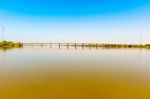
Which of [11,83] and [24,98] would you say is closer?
[24,98]

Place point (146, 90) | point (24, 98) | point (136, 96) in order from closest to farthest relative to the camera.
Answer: point (24, 98)
point (136, 96)
point (146, 90)

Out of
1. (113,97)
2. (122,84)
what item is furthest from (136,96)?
(122,84)

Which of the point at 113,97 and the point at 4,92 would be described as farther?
the point at 4,92

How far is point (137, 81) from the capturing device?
8.55 meters

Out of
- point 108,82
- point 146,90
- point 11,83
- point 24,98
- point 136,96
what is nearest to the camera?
point 24,98

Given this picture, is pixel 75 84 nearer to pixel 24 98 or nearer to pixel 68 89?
pixel 68 89

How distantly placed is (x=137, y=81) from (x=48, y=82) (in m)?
3.93

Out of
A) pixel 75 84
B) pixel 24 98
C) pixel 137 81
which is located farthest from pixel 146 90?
pixel 24 98

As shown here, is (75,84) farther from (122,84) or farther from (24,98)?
(24,98)

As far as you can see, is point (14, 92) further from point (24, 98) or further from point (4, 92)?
point (24, 98)

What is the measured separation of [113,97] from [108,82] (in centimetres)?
221

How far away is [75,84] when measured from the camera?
7848mm

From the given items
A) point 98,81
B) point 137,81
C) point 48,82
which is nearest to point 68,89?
point 48,82

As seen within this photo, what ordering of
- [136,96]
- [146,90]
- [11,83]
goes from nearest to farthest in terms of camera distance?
1. [136,96]
2. [146,90]
3. [11,83]
